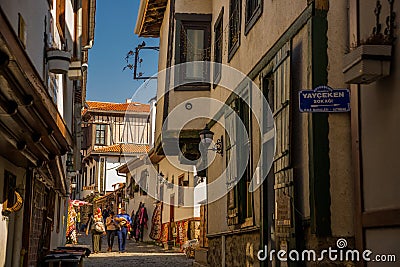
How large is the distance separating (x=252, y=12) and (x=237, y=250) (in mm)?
4098

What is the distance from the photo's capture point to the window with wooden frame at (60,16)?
1211 centimetres

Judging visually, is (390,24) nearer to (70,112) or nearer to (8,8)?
(8,8)

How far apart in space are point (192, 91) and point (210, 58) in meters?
0.88

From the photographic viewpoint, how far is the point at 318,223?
632cm

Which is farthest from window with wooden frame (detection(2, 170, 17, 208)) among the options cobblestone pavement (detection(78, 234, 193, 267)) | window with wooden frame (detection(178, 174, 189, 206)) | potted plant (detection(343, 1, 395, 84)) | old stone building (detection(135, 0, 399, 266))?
window with wooden frame (detection(178, 174, 189, 206))

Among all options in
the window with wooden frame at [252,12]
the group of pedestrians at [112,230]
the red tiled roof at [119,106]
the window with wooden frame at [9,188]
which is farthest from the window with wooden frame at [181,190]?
the red tiled roof at [119,106]

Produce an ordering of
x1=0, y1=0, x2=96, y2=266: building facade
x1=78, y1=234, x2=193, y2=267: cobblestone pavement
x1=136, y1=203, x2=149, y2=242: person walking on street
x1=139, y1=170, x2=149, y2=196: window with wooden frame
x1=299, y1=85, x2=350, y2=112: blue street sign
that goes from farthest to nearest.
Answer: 1. x1=139, y1=170, x2=149, y2=196: window with wooden frame
2. x1=136, y1=203, x2=149, y2=242: person walking on street
3. x1=78, y1=234, x2=193, y2=267: cobblestone pavement
4. x1=299, y1=85, x2=350, y2=112: blue street sign
5. x1=0, y1=0, x2=96, y2=266: building facade

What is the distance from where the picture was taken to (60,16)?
41.3ft

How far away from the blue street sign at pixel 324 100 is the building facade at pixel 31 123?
8.38 feet

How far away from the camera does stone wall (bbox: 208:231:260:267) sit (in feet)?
31.8

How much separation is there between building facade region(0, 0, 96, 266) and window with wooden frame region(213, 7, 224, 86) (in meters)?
3.20

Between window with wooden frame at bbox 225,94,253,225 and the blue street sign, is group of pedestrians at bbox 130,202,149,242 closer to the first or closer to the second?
window with wooden frame at bbox 225,94,253,225

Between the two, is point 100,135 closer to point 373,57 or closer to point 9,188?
point 9,188

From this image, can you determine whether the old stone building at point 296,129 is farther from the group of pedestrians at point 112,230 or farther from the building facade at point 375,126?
the group of pedestrians at point 112,230
